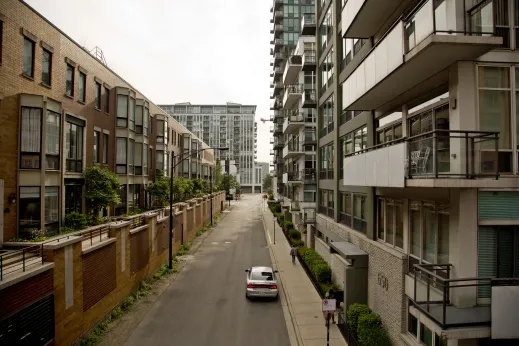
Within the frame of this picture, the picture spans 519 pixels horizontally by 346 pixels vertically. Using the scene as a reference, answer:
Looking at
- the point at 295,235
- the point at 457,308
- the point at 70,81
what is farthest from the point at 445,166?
the point at 295,235

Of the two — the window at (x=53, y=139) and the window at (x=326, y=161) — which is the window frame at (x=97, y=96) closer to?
the window at (x=53, y=139)

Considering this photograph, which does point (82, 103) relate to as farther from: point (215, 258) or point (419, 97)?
point (419, 97)

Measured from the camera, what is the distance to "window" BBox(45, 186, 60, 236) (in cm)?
1756

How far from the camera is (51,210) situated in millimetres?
18062

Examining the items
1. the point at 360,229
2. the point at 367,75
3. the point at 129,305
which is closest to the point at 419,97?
the point at 367,75

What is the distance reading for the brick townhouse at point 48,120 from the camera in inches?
590

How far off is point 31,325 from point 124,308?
699cm

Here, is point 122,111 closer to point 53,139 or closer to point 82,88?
point 82,88

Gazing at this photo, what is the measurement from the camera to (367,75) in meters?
11.4

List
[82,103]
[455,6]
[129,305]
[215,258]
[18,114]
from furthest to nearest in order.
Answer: [215,258], [82,103], [129,305], [18,114], [455,6]

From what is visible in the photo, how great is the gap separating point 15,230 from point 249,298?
11.9 metres

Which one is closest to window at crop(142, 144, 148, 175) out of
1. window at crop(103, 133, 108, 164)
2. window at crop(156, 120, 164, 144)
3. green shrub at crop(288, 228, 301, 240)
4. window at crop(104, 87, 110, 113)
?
window at crop(103, 133, 108, 164)

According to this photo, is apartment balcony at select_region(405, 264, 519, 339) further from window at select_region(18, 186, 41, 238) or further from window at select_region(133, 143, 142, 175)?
window at select_region(133, 143, 142, 175)

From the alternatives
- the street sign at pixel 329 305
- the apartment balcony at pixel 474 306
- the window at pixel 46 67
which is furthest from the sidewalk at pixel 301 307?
the window at pixel 46 67
